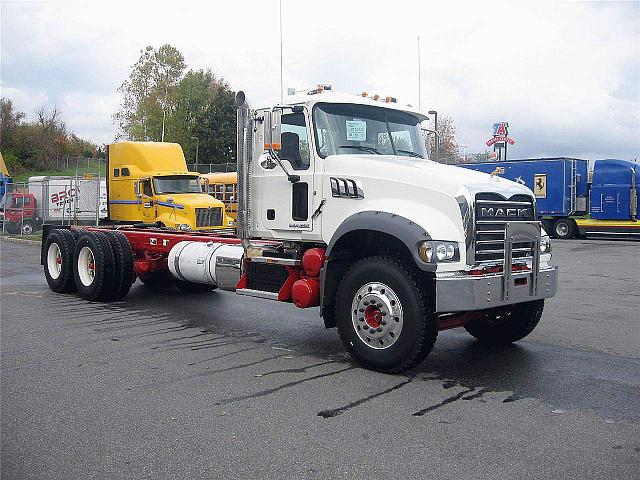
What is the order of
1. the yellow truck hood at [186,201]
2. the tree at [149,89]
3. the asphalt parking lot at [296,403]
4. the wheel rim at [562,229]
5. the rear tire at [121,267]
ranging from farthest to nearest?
the tree at [149,89] → the wheel rim at [562,229] → the yellow truck hood at [186,201] → the rear tire at [121,267] → the asphalt parking lot at [296,403]

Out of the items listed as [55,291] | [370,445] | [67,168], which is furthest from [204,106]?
[370,445]

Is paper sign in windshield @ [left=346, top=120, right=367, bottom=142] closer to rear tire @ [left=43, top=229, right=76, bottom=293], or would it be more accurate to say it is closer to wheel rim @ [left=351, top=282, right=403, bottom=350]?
wheel rim @ [left=351, top=282, right=403, bottom=350]

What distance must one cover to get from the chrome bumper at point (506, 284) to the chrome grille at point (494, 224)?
0.07m

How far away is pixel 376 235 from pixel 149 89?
56.1 m

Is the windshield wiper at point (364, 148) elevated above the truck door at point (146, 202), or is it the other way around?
the windshield wiper at point (364, 148)

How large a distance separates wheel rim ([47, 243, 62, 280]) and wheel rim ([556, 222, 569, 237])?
2354cm

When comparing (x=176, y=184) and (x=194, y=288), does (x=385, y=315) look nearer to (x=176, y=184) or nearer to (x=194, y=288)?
(x=194, y=288)

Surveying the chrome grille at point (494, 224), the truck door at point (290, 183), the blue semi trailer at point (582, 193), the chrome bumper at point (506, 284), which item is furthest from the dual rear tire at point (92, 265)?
the blue semi trailer at point (582, 193)

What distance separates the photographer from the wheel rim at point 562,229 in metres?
29.8

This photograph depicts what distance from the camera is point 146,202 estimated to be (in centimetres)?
1905

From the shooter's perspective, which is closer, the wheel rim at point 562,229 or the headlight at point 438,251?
the headlight at point 438,251

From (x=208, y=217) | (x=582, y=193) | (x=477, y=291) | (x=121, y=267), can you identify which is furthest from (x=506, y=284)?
(x=582, y=193)

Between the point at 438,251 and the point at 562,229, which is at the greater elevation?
the point at 438,251

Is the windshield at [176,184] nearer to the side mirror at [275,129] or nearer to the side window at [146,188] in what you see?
the side window at [146,188]
